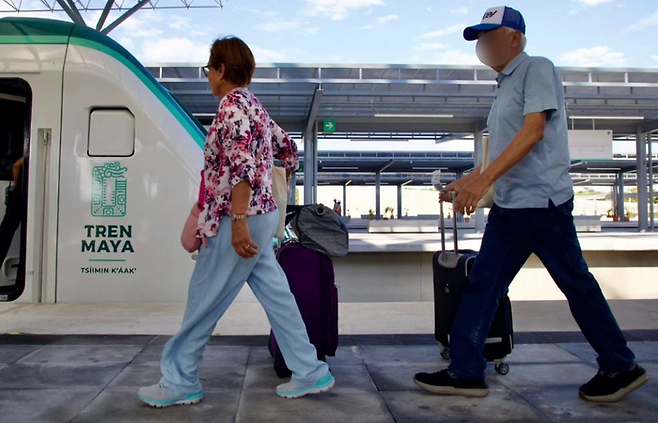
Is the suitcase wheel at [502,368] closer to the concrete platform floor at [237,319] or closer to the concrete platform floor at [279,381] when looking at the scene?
the concrete platform floor at [279,381]

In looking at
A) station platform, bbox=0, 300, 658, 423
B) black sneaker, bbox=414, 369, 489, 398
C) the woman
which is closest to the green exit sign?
station platform, bbox=0, 300, 658, 423

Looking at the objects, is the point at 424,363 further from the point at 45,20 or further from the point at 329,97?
the point at 329,97

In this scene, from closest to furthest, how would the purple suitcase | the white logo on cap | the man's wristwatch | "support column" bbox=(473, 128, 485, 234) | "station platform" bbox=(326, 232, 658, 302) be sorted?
1. the man's wristwatch
2. the white logo on cap
3. the purple suitcase
4. "station platform" bbox=(326, 232, 658, 302)
5. "support column" bbox=(473, 128, 485, 234)

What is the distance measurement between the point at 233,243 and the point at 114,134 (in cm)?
350

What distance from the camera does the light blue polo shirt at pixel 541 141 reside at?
2.84 metres

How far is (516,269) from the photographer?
3045 mm

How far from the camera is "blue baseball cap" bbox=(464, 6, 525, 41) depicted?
293 centimetres

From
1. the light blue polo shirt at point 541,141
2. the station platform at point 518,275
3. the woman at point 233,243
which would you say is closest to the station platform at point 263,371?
the woman at point 233,243

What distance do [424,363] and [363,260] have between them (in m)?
4.45

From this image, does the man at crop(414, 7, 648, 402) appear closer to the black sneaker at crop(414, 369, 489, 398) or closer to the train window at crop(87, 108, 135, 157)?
the black sneaker at crop(414, 369, 489, 398)

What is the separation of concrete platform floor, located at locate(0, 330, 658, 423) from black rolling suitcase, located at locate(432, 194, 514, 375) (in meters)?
0.17

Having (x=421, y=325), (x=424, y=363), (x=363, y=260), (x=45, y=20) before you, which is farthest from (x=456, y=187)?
(x=363, y=260)

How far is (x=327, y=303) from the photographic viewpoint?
3324 millimetres

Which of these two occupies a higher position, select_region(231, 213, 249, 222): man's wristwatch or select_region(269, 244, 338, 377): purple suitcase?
select_region(231, 213, 249, 222): man's wristwatch
